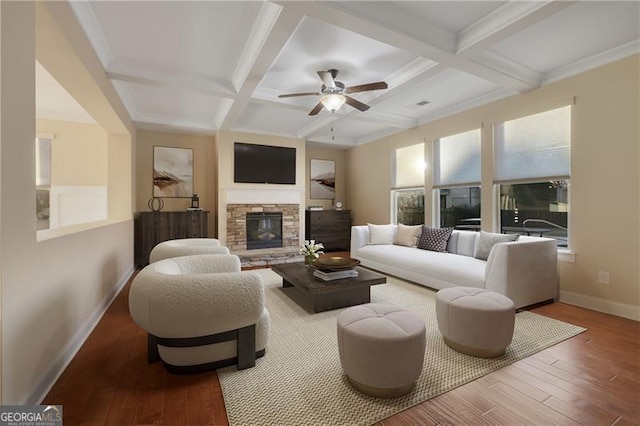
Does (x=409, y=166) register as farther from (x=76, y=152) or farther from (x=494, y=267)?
(x=76, y=152)

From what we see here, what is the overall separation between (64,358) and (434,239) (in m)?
4.30

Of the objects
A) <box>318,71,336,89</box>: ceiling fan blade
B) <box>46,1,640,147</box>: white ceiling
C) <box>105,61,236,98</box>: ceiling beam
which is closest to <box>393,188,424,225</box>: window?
<box>46,1,640,147</box>: white ceiling

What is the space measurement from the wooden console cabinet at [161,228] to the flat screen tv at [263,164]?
3.79 ft

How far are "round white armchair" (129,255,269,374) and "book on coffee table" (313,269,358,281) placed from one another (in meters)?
1.13

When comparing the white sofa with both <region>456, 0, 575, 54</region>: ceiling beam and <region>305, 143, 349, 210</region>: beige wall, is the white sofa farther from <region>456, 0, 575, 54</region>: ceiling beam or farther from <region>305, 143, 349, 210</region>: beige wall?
<region>305, 143, 349, 210</region>: beige wall

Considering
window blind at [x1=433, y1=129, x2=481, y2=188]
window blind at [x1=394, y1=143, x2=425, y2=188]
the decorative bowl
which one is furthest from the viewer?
window blind at [x1=394, y1=143, x2=425, y2=188]

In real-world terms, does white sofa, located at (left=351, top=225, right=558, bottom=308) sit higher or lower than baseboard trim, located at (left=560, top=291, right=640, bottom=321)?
higher

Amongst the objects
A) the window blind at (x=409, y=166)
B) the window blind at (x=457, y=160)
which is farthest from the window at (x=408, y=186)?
the window blind at (x=457, y=160)

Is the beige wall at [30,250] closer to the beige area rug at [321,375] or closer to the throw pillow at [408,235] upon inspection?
the beige area rug at [321,375]

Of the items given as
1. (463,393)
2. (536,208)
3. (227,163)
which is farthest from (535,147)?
(227,163)

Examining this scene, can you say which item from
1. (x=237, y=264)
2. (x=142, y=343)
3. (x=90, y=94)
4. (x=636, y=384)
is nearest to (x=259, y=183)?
(x=90, y=94)

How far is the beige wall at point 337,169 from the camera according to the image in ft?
23.6

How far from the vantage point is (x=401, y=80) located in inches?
136

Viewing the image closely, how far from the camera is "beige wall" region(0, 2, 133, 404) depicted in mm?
1365
